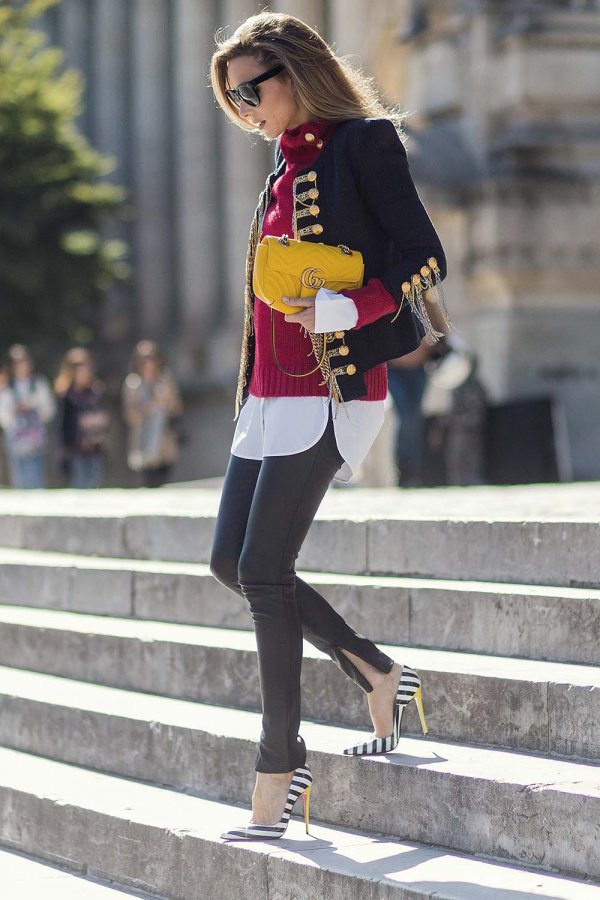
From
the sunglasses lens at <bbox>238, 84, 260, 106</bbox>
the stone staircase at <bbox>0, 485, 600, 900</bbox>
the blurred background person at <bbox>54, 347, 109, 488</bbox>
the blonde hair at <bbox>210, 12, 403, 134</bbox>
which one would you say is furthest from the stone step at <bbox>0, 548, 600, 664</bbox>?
the blurred background person at <bbox>54, 347, 109, 488</bbox>

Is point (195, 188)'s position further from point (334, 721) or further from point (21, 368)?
point (334, 721)

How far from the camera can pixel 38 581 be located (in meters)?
7.35

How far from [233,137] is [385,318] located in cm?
3475

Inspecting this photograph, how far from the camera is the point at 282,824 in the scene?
4.14 metres

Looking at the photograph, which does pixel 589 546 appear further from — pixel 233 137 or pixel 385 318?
pixel 233 137

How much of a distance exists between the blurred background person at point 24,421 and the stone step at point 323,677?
28.2 ft

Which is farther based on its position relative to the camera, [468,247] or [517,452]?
[468,247]

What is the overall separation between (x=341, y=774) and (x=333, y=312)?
4.77ft

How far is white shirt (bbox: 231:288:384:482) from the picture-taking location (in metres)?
3.92

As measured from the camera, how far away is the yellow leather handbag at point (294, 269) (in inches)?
154

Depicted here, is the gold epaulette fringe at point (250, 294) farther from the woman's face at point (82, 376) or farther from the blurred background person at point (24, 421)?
the blurred background person at point (24, 421)

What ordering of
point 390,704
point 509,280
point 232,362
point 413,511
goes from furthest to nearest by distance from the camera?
point 232,362, point 509,280, point 413,511, point 390,704

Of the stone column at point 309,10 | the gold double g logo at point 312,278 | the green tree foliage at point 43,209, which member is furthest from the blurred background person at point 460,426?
the stone column at point 309,10

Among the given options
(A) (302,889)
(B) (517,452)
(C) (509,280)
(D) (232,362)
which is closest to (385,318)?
(A) (302,889)
